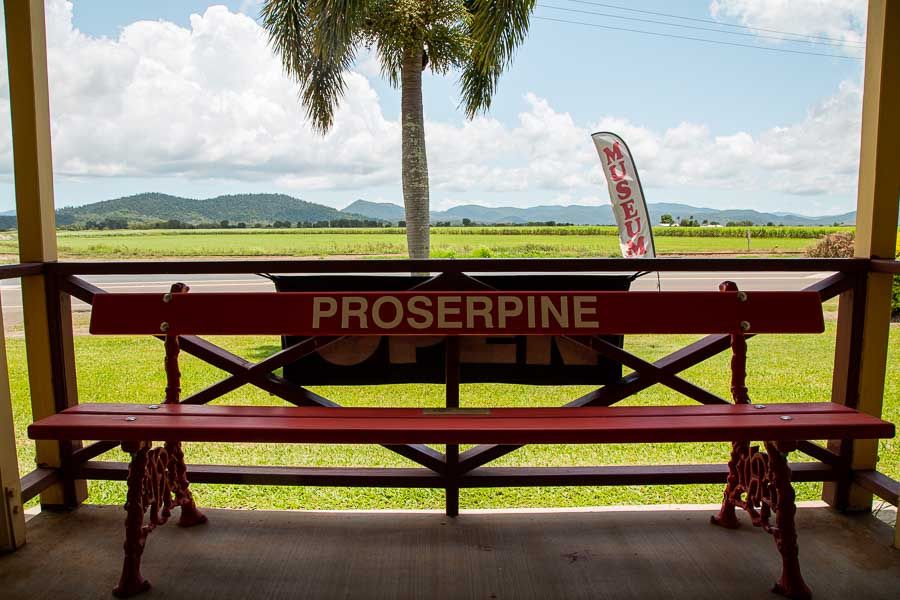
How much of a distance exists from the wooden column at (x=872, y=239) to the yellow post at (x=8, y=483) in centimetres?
333

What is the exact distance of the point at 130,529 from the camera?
210cm

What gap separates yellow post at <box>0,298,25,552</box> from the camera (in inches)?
92.0

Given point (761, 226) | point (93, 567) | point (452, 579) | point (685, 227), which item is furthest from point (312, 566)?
point (761, 226)

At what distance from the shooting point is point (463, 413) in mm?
2172

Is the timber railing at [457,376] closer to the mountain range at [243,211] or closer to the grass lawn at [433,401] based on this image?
the grass lawn at [433,401]

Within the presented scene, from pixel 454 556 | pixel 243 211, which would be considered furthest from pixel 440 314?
pixel 243 211

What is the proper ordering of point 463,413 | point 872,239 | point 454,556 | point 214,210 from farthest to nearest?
point 214,210 → point 872,239 → point 454,556 → point 463,413

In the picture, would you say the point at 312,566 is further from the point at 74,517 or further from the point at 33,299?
the point at 33,299

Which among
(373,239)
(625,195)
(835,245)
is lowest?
(373,239)

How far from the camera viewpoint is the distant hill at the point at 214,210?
40.1 meters

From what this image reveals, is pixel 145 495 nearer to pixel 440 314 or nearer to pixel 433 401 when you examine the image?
pixel 440 314

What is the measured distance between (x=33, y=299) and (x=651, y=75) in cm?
7171

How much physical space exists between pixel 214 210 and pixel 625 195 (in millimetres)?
36197

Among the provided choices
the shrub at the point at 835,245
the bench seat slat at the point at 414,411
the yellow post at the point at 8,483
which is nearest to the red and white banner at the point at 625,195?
the bench seat slat at the point at 414,411
